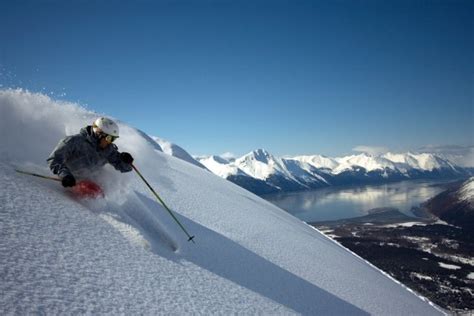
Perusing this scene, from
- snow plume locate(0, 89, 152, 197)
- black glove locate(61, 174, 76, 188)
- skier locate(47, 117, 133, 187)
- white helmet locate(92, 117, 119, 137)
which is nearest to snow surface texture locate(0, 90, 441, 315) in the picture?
snow plume locate(0, 89, 152, 197)

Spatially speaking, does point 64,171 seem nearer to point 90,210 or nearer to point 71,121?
point 90,210

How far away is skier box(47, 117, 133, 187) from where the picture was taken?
5477mm

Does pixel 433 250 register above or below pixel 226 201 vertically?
below

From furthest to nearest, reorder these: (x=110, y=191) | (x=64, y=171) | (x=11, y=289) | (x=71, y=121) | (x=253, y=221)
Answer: (x=253, y=221), (x=71, y=121), (x=110, y=191), (x=64, y=171), (x=11, y=289)

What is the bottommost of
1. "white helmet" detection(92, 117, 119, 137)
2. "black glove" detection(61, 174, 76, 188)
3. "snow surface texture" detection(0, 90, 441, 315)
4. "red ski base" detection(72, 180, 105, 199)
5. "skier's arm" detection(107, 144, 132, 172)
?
"snow surface texture" detection(0, 90, 441, 315)

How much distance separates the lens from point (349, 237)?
12269 centimetres

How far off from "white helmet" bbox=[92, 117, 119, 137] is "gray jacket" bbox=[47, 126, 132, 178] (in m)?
0.21

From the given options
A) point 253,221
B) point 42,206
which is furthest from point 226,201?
point 42,206

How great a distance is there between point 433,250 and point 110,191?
131100 millimetres

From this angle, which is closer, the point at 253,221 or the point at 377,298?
the point at 377,298

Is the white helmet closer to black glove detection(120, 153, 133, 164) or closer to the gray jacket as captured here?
the gray jacket

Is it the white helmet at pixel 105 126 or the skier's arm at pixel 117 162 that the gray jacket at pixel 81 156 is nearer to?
the skier's arm at pixel 117 162

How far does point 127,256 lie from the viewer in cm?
464

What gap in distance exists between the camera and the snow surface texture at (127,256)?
3.49 metres
